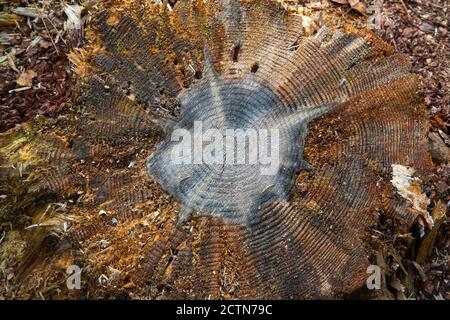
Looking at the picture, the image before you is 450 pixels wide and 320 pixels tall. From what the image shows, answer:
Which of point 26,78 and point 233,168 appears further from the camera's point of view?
point 26,78

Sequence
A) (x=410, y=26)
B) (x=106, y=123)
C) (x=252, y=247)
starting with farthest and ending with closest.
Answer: (x=410, y=26), (x=106, y=123), (x=252, y=247)

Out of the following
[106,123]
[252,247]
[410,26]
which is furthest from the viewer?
[410,26]

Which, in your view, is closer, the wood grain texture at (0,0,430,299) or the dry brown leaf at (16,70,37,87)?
the wood grain texture at (0,0,430,299)

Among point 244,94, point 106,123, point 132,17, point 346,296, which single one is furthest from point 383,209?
point 132,17

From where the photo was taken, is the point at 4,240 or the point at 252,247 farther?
the point at 4,240

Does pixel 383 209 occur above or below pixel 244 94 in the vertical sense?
below

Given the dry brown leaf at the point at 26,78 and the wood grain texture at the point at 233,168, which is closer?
the wood grain texture at the point at 233,168
